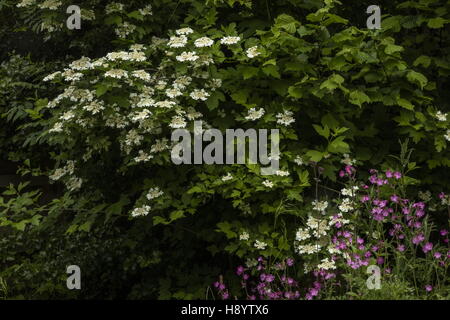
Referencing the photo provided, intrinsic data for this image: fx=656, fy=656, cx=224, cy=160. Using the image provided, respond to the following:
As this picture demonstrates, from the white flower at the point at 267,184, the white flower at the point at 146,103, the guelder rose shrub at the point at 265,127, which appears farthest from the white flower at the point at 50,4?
the white flower at the point at 267,184

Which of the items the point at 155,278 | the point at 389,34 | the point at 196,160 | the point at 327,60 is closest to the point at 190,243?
the point at 155,278

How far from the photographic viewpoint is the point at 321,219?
3.82 metres

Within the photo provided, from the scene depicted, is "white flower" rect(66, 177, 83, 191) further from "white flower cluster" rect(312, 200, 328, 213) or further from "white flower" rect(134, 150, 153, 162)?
"white flower cluster" rect(312, 200, 328, 213)

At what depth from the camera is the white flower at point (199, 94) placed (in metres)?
3.81

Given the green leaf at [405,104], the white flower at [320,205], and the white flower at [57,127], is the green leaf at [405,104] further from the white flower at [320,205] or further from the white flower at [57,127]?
the white flower at [57,127]

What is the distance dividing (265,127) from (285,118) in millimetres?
132

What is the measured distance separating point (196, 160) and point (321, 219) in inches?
32.3

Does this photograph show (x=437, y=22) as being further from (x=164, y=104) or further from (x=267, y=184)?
(x=164, y=104)

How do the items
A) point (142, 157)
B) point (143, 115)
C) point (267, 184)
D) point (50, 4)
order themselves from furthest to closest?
1. point (50, 4)
2. point (142, 157)
3. point (267, 184)
4. point (143, 115)

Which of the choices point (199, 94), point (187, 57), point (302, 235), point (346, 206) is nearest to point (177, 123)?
point (199, 94)

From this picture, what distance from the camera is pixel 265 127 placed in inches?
156

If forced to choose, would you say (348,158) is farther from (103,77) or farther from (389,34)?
(103,77)

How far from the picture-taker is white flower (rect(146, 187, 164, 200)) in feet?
12.8
